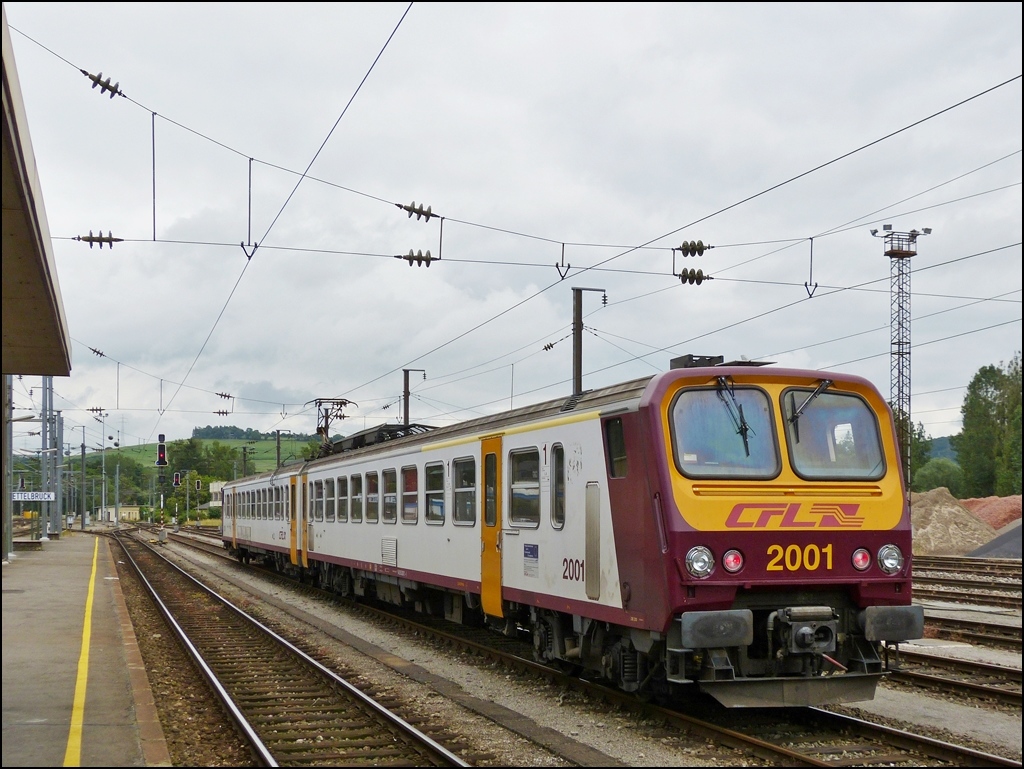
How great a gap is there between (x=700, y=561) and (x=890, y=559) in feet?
5.82

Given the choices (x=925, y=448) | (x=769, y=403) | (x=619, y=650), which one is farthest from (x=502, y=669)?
(x=925, y=448)

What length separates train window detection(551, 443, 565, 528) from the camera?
9719 millimetres

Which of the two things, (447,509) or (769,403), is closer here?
(769,403)

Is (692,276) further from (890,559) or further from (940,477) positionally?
(940,477)

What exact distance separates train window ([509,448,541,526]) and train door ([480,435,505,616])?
363 mm

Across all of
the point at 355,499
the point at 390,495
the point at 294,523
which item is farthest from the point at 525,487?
the point at 294,523

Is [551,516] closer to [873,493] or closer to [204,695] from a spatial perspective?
[873,493]

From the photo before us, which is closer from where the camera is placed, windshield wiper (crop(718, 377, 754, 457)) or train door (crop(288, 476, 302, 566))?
windshield wiper (crop(718, 377, 754, 457))

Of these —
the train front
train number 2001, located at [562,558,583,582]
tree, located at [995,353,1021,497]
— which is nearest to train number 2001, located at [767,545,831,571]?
the train front

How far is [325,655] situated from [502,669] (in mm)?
2671

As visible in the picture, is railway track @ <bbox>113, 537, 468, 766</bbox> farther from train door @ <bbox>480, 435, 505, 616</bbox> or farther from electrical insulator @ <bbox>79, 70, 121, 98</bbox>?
electrical insulator @ <bbox>79, 70, 121, 98</bbox>

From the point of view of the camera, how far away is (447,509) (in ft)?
42.2

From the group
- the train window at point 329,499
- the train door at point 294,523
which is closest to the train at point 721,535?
the train window at point 329,499

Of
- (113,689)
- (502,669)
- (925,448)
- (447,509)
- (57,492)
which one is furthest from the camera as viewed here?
(925,448)
